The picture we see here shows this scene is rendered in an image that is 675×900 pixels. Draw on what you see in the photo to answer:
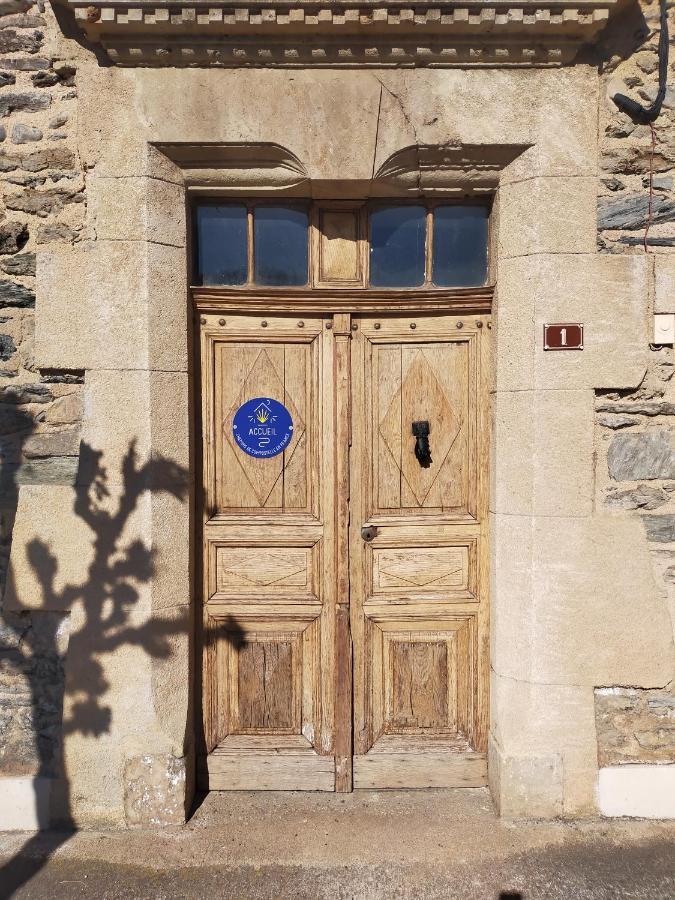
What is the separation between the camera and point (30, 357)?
9.19ft

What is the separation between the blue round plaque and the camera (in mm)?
3031

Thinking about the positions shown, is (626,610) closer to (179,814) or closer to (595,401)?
(595,401)

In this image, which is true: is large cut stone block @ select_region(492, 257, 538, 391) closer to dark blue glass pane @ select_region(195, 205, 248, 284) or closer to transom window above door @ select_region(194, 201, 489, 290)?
transom window above door @ select_region(194, 201, 489, 290)

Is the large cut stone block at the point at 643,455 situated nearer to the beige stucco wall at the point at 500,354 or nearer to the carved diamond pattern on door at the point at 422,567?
the beige stucco wall at the point at 500,354

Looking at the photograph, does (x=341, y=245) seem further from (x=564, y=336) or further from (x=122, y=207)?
(x=564, y=336)

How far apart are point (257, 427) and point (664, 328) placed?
203 centimetres

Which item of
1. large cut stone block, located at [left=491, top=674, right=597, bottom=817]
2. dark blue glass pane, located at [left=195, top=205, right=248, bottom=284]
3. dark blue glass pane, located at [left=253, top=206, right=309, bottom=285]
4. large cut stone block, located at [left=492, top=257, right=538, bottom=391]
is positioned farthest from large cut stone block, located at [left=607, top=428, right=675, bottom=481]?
dark blue glass pane, located at [left=195, top=205, right=248, bottom=284]

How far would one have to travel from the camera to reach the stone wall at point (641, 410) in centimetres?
277

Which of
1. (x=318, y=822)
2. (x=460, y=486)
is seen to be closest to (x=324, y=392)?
(x=460, y=486)

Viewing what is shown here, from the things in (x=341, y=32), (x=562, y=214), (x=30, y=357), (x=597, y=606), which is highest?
(x=341, y=32)

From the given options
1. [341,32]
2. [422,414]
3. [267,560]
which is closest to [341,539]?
[267,560]

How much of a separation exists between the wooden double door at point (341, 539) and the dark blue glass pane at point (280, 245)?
8.5 inches

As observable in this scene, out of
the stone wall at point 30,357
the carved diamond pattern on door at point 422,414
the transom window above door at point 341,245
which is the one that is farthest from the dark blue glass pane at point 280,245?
the stone wall at point 30,357

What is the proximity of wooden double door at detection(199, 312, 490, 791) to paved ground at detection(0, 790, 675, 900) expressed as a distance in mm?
229
